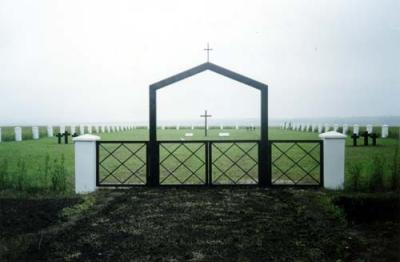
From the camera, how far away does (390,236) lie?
5.64 meters

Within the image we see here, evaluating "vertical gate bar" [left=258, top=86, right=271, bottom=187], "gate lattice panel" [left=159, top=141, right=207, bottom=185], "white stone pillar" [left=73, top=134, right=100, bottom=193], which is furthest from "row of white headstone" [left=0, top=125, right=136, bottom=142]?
"vertical gate bar" [left=258, top=86, right=271, bottom=187]

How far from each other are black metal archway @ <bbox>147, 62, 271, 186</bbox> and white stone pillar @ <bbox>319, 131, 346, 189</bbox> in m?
1.44

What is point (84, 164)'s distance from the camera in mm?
9039

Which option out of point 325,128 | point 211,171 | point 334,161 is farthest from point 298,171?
point 325,128

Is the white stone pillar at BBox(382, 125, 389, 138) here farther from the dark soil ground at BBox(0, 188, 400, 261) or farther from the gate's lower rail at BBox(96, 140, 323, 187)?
the dark soil ground at BBox(0, 188, 400, 261)

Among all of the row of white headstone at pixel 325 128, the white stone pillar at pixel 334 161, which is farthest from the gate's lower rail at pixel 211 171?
the row of white headstone at pixel 325 128

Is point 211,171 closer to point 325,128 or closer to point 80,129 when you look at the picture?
point 325,128

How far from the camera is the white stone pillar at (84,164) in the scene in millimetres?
9031

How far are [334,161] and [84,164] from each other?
6118mm

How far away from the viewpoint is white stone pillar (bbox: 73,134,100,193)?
29.6 feet

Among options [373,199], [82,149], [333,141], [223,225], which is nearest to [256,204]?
[223,225]

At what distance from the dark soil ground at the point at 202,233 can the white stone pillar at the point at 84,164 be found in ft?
3.45

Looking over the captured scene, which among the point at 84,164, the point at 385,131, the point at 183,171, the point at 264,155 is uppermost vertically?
the point at 385,131

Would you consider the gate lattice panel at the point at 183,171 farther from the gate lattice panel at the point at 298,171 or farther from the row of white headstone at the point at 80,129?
the row of white headstone at the point at 80,129
